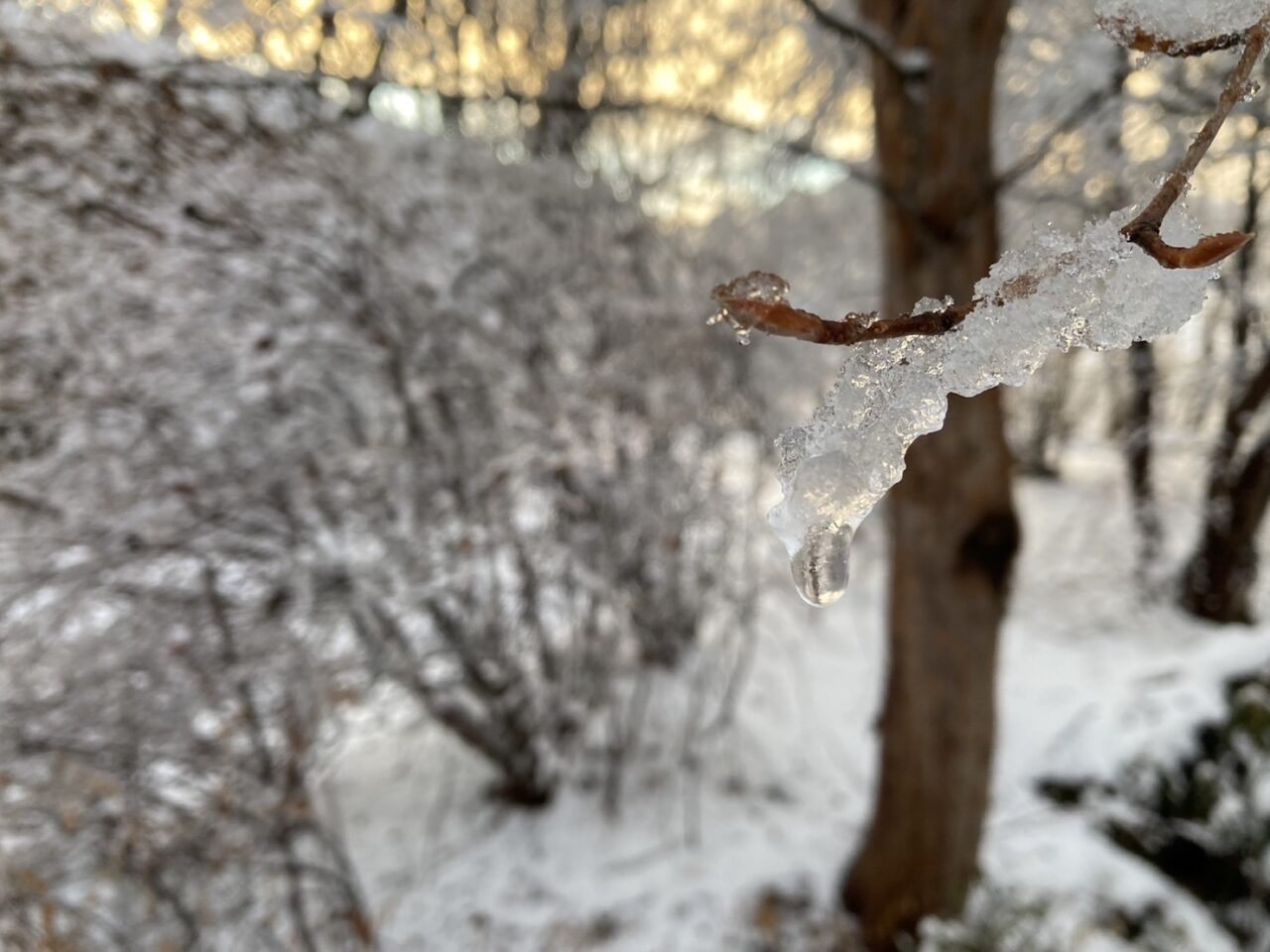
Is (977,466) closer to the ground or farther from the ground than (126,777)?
farther from the ground

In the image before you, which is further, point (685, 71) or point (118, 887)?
point (685, 71)

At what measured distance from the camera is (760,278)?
16.4 inches

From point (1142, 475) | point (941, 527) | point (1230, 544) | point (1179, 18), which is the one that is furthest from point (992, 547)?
point (1142, 475)

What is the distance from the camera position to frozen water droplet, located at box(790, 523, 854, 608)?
0.45 m

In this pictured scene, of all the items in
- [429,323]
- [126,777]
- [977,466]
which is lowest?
[126,777]

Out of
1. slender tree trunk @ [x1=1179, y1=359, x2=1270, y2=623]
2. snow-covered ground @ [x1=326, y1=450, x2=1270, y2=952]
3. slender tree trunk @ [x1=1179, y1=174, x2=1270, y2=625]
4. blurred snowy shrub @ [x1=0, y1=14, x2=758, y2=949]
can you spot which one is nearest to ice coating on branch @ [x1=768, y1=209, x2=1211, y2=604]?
blurred snowy shrub @ [x1=0, y1=14, x2=758, y2=949]

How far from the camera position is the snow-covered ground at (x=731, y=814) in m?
3.11

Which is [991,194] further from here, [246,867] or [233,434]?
[246,867]

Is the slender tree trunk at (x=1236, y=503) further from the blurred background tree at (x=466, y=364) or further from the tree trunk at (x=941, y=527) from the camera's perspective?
the tree trunk at (x=941, y=527)

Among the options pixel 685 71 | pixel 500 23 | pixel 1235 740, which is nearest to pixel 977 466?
pixel 1235 740

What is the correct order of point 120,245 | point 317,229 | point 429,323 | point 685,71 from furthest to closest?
point 685,71, point 429,323, point 317,229, point 120,245

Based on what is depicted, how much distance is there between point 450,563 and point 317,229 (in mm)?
1285

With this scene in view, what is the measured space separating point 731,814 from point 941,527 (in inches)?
85.9

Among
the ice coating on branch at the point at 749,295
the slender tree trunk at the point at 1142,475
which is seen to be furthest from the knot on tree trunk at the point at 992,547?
the slender tree trunk at the point at 1142,475
